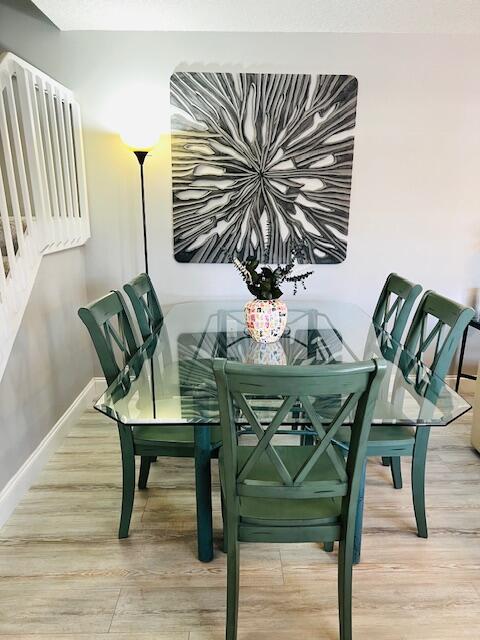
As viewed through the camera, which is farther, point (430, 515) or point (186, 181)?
point (186, 181)

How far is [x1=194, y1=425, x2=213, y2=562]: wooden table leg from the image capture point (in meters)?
1.63

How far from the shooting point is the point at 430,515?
2.03 metres

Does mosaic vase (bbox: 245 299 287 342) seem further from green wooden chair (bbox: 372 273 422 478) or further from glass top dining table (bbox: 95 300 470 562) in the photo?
green wooden chair (bbox: 372 273 422 478)

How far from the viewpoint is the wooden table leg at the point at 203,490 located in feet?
5.33

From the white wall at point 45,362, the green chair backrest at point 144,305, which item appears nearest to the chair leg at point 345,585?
the green chair backrest at point 144,305

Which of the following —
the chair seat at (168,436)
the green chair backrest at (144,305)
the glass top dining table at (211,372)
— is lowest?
the chair seat at (168,436)

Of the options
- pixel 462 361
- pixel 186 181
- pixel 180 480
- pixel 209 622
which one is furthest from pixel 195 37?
pixel 209 622

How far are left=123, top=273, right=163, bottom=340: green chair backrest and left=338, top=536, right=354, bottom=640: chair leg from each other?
55.4 inches

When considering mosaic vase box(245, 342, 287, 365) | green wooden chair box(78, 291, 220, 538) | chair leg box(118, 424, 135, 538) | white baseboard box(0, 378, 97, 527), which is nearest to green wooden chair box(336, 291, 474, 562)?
mosaic vase box(245, 342, 287, 365)

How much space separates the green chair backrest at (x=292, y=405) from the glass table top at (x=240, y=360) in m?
0.19

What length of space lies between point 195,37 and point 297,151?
0.96 metres

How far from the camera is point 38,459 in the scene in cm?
232

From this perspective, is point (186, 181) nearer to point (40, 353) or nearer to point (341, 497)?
point (40, 353)

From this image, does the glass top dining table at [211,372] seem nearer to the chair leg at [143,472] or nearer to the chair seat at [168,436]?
the chair seat at [168,436]
